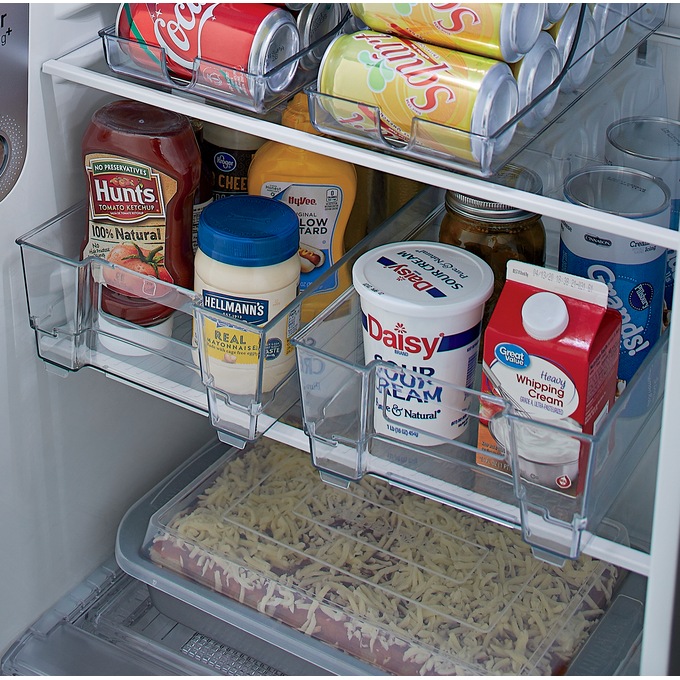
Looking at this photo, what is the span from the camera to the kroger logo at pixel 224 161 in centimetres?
123

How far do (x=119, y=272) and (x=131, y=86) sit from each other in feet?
0.68

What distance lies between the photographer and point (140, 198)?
1.14 meters

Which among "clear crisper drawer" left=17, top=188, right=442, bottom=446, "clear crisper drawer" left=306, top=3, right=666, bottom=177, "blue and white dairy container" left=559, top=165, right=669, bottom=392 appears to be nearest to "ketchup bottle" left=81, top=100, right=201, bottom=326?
"clear crisper drawer" left=17, top=188, right=442, bottom=446

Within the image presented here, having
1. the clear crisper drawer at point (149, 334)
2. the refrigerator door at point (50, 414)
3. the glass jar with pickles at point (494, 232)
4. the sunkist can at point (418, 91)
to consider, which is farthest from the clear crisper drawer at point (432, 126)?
the refrigerator door at point (50, 414)

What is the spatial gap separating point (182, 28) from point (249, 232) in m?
0.21

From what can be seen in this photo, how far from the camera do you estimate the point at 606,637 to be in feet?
4.12

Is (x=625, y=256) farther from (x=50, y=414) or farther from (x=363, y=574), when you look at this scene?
(x=50, y=414)

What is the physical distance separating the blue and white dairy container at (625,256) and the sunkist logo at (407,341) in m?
0.18

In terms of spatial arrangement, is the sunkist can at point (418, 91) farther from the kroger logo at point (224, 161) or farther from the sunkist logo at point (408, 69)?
Answer: the kroger logo at point (224, 161)

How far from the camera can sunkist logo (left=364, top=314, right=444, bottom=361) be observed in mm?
1016

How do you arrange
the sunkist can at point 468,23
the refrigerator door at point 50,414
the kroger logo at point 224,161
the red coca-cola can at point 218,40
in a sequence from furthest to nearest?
the kroger logo at point 224,161 → the refrigerator door at point 50,414 → the red coca-cola can at point 218,40 → the sunkist can at point 468,23

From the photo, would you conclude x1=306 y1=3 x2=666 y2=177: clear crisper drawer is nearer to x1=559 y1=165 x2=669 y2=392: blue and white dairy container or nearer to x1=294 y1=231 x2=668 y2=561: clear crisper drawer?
x1=559 y1=165 x2=669 y2=392: blue and white dairy container

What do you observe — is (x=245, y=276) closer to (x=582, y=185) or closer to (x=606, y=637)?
(x=582, y=185)

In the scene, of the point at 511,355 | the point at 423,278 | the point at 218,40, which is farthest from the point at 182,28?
the point at 511,355
